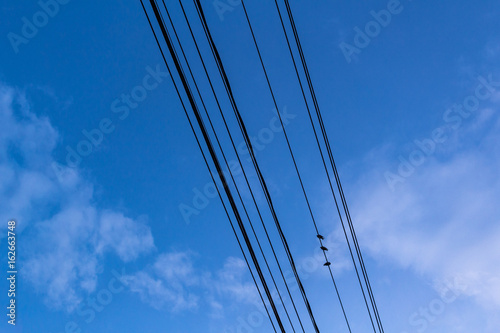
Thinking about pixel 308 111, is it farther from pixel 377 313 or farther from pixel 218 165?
pixel 377 313

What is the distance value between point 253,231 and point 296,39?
388 centimetres

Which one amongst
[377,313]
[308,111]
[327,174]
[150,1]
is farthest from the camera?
[377,313]

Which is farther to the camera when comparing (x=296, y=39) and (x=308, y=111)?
(x=308, y=111)

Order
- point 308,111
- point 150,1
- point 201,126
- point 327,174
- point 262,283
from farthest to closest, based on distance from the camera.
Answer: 1. point 327,174
2. point 308,111
3. point 262,283
4. point 201,126
5. point 150,1

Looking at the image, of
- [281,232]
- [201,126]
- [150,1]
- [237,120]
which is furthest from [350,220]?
[150,1]

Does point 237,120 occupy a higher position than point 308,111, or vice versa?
point 308,111

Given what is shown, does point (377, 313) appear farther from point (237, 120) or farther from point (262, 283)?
point (237, 120)

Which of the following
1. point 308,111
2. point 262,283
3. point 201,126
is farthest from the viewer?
point 308,111

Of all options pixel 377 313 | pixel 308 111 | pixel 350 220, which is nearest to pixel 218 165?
pixel 308 111

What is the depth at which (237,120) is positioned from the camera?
6.99m

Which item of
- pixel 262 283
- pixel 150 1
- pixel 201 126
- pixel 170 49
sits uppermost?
pixel 150 1

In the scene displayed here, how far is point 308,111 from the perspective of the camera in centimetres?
831

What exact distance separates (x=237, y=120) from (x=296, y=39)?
2177mm

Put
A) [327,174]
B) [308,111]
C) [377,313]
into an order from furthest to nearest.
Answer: [377,313] < [327,174] < [308,111]
